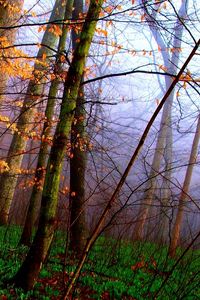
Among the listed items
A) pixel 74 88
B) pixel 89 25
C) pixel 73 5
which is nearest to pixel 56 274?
pixel 74 88

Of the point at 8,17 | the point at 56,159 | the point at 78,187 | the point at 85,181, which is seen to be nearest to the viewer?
the point at 56,159

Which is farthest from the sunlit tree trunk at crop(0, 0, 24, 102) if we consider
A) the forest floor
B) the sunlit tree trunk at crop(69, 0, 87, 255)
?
the forest floor

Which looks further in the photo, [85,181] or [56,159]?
[85,181]

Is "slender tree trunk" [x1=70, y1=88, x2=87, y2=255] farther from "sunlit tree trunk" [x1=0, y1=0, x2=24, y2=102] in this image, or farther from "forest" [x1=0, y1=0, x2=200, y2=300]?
"sunlit tree trunk" [x1=0, y1=0, x2=24, y2=102]

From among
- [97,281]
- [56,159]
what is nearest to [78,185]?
[97,281]

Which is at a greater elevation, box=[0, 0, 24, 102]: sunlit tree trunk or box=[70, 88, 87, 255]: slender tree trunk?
box=[0, 0, 24, 102]: sunlit tree trunk

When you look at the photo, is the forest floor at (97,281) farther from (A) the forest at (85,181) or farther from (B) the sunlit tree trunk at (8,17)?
(B) the sunlit tree trunk at (8,17)

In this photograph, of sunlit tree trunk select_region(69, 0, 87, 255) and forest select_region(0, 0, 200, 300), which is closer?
forest select_region(0, 0, 200, 300)

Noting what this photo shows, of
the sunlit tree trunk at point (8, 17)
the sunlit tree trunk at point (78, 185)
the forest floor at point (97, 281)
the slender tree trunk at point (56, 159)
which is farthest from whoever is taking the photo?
the sunlit tree trunk at point (78, 185)

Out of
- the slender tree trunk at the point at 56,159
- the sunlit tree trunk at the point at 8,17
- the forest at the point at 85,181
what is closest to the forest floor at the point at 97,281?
the forest at the point at 85,181

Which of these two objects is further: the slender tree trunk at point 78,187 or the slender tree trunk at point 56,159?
the slender tree trunk at point 78,187

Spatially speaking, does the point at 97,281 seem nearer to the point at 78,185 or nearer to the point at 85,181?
the point at 85,181

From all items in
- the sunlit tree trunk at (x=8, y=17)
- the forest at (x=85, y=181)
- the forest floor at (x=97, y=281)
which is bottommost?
the forest floor at (x=97, y=281)

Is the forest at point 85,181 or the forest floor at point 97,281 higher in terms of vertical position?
the forest at point 85,181
